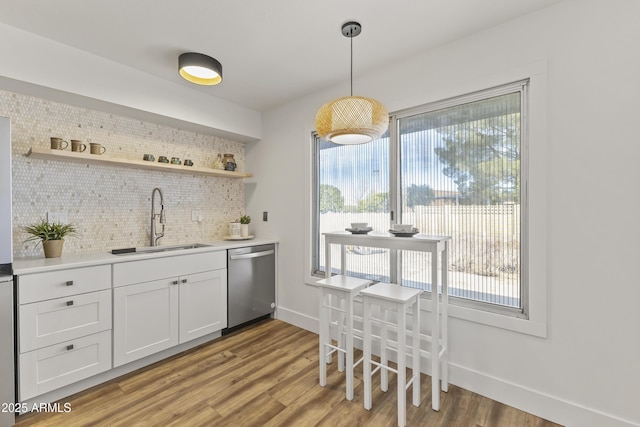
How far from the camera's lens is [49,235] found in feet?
7.15

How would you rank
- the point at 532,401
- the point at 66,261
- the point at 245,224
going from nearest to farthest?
the point at 532,401 → the point at 66,261 → the point at 245,224

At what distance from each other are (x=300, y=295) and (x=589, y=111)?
2.78m

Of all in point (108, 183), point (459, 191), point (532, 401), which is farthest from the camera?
point (108, 183)

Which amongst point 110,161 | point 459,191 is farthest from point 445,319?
point 110,161

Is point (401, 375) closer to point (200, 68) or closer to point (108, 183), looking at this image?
point (200, 68)

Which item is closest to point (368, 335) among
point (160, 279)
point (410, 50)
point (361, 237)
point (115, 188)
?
point (361, 237)

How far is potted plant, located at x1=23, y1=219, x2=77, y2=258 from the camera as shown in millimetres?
2150

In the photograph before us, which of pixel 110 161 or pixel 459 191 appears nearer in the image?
pixel 459 191

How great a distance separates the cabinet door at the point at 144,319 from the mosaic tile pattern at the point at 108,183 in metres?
0.75

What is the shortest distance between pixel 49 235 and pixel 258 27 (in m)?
2.21

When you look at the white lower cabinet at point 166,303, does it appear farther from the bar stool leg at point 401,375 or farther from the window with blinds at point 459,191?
the bar stool leg at point 401,375

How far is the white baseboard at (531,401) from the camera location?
159 cm

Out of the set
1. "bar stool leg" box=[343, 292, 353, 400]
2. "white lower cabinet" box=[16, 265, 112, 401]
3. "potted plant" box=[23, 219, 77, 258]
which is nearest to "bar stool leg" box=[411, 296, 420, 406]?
"bar stool leg" box=[343, 292, 353, 400]

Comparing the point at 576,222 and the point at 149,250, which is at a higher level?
the point at 576,222
